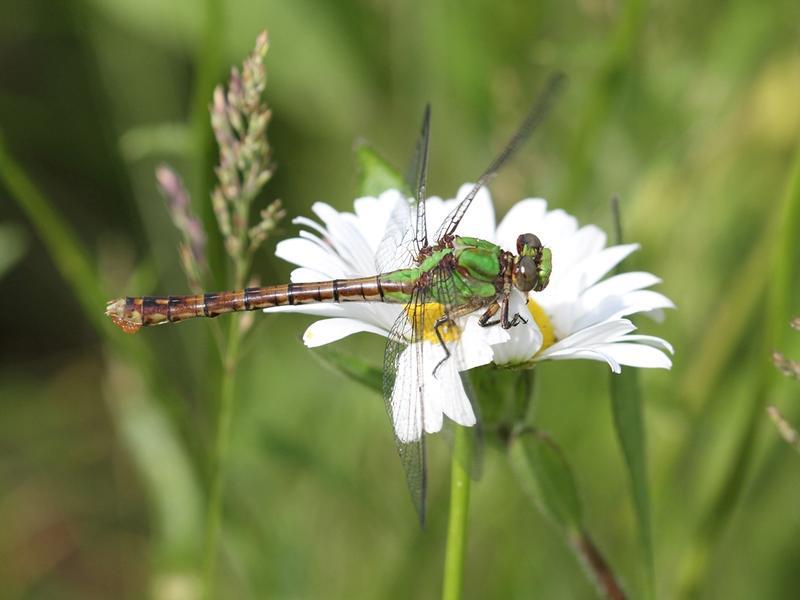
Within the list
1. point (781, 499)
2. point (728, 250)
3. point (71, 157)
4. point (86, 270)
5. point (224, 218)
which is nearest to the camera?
point (224, 218)

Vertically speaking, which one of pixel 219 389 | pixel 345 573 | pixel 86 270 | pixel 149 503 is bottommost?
pixel 345 573

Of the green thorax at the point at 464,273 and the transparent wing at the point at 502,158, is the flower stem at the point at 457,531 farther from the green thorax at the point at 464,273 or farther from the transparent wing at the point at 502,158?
the transparent wing at the point at 502,158

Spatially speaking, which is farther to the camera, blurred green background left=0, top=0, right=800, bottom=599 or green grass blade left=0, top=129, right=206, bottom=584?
blurred green background left=0, top=0, right=800, bottom=599

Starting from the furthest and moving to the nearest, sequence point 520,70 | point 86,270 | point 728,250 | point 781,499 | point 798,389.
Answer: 1. point 520,70
2. point 728,250
3. point 781,499
4. point 798,389
5. point 86,270

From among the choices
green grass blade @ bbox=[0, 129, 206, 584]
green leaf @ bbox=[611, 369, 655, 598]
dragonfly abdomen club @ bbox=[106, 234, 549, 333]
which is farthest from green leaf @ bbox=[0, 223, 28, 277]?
green leaf @ bbox=[611, 369, 655, 598]

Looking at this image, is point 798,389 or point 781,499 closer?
point 798,389

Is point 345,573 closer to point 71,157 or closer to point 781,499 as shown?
point 781,499

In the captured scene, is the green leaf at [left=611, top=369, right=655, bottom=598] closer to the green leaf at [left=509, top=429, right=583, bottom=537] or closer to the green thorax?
the green leaf at [left=509, top=429, right=583, bottom=537]

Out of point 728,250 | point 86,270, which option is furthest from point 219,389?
point 728,250
